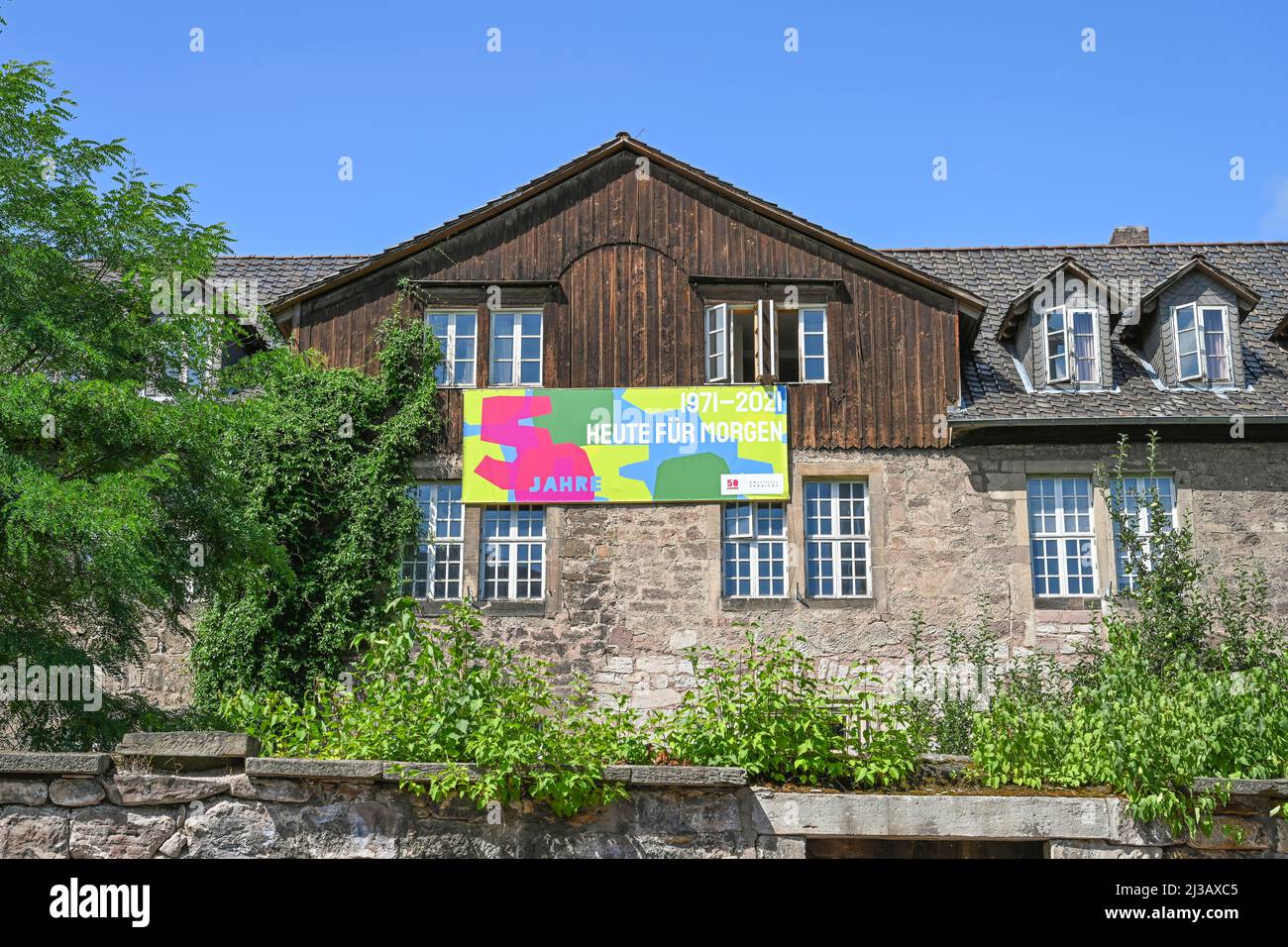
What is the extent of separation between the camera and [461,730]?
8359mm

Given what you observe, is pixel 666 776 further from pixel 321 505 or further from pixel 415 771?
pixel 321 505

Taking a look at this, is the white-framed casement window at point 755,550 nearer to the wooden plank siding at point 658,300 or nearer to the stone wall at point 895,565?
the stone wall at point 895,565

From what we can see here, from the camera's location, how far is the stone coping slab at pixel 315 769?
800 cm

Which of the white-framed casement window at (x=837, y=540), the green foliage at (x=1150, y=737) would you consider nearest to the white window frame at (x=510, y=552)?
the white-framed casement window at (x=837, y=540)

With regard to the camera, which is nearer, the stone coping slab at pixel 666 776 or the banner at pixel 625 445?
the stone coping slab at pixel 666 776

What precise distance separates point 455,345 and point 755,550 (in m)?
4.58

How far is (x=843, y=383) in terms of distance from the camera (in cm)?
1669

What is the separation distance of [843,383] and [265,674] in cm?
772

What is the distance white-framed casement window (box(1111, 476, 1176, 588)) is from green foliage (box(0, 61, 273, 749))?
9.86 meters

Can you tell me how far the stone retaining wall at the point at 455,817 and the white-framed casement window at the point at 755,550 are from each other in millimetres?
7505

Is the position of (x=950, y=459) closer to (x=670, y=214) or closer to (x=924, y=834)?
(x=670, y=214)

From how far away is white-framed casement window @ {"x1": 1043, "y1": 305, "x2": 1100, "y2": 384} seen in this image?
1716 centimetres

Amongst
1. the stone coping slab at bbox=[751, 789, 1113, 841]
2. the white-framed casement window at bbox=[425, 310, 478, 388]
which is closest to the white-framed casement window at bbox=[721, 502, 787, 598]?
the white-framed casement window at bbox=[425, 310, 478, 388]
